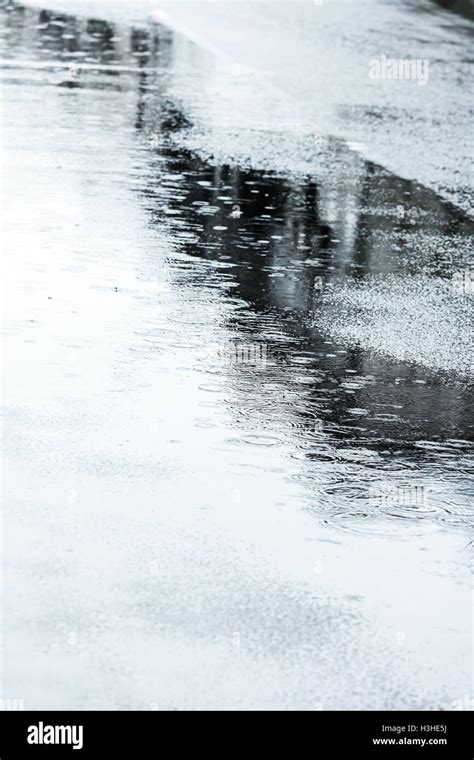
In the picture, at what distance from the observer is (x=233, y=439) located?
22.5ft

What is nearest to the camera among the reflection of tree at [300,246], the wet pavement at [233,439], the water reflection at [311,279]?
the wet pavement at [233,439]


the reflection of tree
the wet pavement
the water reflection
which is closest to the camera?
the wet pavement

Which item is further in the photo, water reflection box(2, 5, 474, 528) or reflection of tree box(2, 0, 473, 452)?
reflection of tree box(2, 0, 473, 452)

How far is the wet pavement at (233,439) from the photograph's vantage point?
4902 millimetres

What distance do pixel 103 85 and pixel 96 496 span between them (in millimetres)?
13191

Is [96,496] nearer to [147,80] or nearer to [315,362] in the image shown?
[315,362]

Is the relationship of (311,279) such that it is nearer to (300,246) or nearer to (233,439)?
(300,246)

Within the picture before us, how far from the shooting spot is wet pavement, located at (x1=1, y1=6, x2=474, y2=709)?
4.90 m

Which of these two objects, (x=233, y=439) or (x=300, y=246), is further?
(x=300, y=246)

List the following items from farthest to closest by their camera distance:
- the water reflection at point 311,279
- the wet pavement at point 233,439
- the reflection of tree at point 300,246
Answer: the reflection of tree at point 300,246
the water reflection at point 311,279
the wet pavement at point 233,439

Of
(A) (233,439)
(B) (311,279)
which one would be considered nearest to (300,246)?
(B) (311,279)

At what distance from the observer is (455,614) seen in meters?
5.29
